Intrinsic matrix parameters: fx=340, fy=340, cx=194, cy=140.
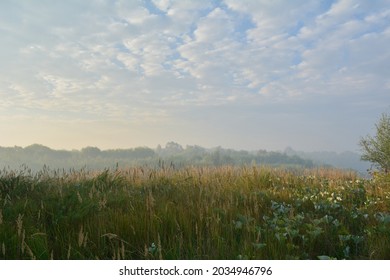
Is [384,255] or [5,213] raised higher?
[5,213]

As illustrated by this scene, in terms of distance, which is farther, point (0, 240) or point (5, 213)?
point (5, 213)

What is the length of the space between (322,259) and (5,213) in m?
5.31

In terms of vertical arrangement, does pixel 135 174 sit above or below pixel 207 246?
above

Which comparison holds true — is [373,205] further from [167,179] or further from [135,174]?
[135,174]

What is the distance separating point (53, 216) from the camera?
5.91 meters
